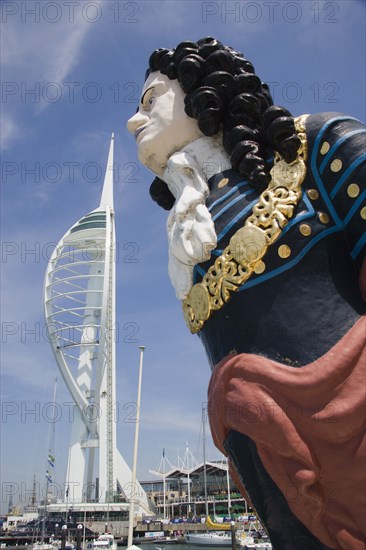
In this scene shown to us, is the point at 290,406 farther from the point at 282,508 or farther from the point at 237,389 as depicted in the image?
the point at 282,508

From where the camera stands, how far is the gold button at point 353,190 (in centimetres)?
257

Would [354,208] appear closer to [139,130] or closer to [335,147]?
[335,147]

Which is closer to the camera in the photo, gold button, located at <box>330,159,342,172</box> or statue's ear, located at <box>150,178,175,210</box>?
gold button, located at <box>330,159,342,172</box>

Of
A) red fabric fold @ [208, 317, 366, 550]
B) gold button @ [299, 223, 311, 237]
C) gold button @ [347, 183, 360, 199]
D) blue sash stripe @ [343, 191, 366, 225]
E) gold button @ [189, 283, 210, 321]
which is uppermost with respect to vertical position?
gold button @ [347, 183, 360, 199]

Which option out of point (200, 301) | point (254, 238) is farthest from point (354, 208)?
point (200, 301)

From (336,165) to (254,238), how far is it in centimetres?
55

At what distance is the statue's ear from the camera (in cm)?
374

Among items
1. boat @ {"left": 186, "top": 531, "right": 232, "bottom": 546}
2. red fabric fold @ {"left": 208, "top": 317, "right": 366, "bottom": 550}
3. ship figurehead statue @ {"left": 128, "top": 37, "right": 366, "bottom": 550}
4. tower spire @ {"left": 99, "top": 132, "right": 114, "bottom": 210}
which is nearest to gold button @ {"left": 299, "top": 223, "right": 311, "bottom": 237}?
ship figurehead statue @ {"left": 128, "top": 37, "right": 366, "bottom": 550}

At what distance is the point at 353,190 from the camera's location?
2.59 meters

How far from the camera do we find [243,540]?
89.1 feet

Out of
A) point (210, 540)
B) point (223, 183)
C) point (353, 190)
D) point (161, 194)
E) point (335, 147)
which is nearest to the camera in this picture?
point (353, 190)

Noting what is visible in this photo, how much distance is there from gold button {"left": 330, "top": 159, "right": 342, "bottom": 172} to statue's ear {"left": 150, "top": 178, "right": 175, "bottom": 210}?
1.32 meters

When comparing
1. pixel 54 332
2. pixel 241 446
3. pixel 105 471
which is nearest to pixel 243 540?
pixel 105 471

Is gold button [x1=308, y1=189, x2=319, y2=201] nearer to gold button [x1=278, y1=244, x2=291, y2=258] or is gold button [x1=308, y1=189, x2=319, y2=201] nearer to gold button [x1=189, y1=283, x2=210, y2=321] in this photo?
gold button [x1=278, y1=244, x2=291, y2=258]
